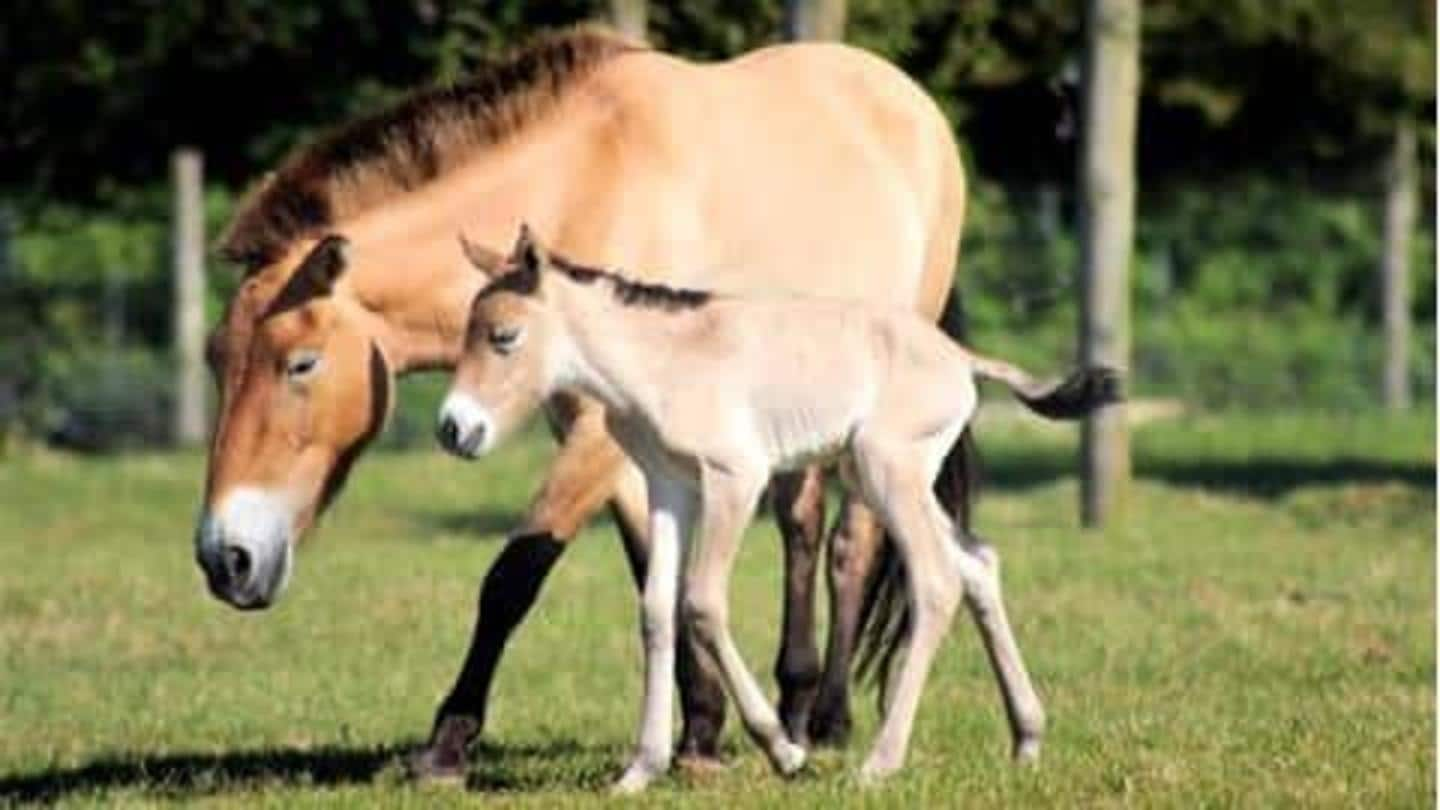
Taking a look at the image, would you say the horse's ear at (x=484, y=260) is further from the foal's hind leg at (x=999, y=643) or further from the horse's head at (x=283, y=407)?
the foal's hind leg at (x=999, y=643)

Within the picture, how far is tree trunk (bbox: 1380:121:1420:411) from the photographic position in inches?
1470

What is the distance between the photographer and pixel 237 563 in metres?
10.2

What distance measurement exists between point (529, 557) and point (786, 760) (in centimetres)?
117

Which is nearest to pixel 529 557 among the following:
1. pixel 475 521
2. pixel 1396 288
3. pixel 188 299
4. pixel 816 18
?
pixel 816 18

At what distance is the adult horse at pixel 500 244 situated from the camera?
10.4 m

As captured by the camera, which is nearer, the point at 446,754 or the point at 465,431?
the point at 465,431

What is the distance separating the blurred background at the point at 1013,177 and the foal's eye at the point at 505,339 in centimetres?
1780

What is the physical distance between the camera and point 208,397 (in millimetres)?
35219

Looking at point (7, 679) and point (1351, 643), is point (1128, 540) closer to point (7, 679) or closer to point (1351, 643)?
point (1351, 643)

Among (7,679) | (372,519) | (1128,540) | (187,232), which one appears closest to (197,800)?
(7,679)

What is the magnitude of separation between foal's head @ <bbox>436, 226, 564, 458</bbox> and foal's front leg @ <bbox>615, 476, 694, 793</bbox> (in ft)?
1.56

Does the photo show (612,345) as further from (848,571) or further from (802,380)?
(848,571)

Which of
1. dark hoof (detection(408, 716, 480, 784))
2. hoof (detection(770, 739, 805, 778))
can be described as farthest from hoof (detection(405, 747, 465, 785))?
hoof (detection(770, 739, 805, 778))

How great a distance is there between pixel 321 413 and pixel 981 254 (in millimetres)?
28851
